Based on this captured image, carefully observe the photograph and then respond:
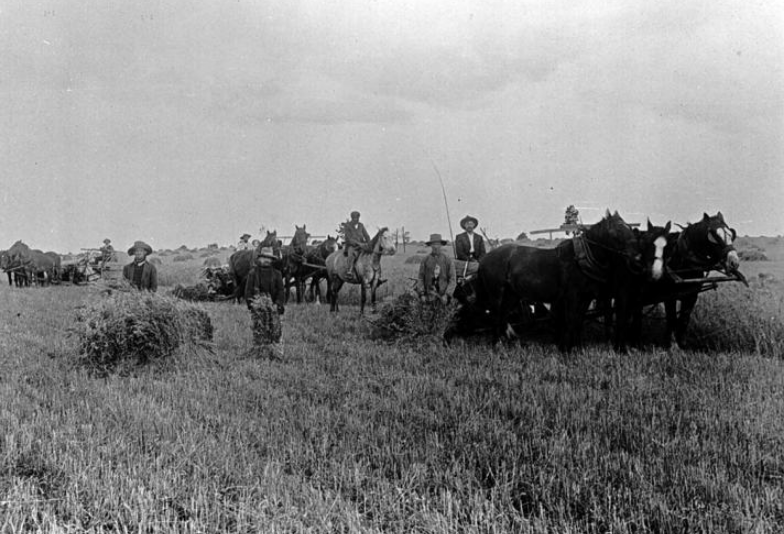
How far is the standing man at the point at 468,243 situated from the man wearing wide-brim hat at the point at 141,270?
6703mm

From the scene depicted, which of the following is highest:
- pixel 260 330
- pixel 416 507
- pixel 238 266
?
pixel 238 266

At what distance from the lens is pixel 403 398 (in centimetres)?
570

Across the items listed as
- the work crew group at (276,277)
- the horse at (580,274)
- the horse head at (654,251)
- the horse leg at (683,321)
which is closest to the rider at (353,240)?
the work crew group at (276,277)

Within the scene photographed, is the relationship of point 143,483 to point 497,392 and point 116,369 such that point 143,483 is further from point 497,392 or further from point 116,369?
point 116,369

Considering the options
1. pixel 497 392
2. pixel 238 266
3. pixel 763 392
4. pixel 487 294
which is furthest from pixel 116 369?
pixel 238 266

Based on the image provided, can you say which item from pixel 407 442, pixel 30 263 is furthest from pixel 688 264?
pixel 30 263

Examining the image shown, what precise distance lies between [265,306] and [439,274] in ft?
11.3

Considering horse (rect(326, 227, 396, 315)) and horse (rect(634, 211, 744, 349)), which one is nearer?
horse (rect(634, 211, 744, 349))

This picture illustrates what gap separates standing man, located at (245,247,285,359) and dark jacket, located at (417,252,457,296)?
2818 millimetres

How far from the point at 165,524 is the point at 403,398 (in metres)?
3.04

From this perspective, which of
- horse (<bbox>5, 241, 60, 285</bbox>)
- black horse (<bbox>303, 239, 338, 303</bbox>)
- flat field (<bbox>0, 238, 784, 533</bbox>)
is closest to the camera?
flat field (<bbox>0, 238, 784, 533</bbox>)

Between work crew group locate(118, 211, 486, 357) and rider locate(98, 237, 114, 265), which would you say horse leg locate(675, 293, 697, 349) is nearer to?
work crew group locate(118, 211, 486, 357)

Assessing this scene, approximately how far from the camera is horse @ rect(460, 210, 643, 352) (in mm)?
7492

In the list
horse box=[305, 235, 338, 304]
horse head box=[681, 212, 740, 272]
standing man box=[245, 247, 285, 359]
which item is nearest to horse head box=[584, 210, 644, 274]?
horse head box=[681, 212, 740, 272]
